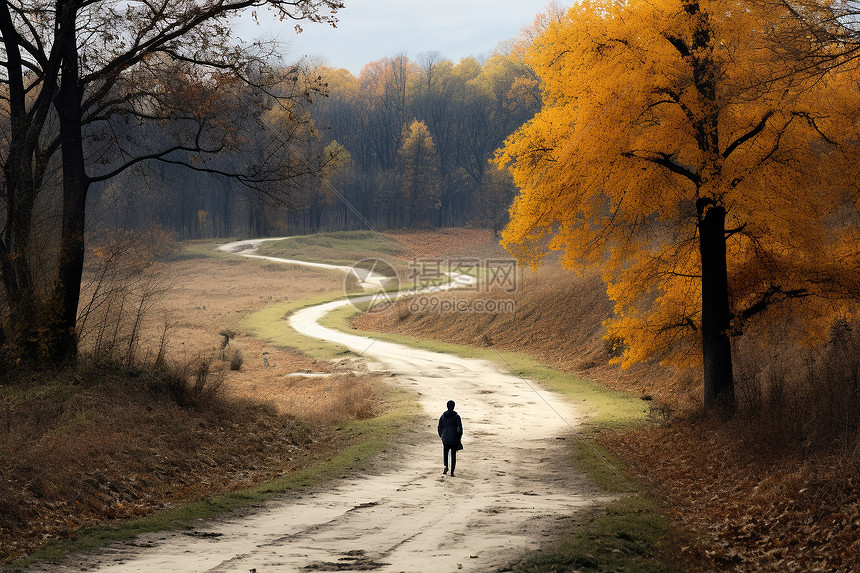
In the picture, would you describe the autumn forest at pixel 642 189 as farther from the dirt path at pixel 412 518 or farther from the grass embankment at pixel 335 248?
the grass embankment at pixel 335 248

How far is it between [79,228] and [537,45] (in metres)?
11.2

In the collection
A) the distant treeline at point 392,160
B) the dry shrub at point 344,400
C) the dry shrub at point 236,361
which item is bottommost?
the dry shrub at point 344,400

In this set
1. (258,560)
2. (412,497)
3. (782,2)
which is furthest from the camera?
(782,2)

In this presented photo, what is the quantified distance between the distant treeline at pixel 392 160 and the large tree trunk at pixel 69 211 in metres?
72.0

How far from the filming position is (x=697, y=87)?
1489 centimetres

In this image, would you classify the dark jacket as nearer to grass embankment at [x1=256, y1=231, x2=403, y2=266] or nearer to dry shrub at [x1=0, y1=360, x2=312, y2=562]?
dry shrub at [x1=0, y1=360, x2=312, y2=562]

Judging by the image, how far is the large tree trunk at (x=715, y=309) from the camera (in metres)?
16.0

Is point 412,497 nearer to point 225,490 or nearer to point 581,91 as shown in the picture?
point 225,490

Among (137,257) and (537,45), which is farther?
(137,257)

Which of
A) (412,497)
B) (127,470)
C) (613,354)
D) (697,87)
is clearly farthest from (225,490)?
(613,354)

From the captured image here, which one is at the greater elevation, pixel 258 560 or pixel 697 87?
pixel 697 87

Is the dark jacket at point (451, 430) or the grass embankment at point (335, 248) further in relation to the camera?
the grass embankment at point (335, 248)

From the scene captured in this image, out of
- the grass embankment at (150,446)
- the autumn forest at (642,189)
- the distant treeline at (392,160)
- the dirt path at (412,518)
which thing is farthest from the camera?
the distant treeline at (392,160)

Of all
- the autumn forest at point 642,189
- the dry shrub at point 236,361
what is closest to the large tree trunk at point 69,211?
the autumn forest at point 642,189
